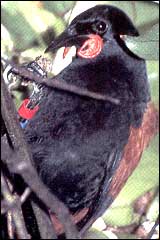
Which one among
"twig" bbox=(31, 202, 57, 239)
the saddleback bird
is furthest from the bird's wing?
"twig" bbox=(31, 202, 57, 239)

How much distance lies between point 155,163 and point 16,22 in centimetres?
44

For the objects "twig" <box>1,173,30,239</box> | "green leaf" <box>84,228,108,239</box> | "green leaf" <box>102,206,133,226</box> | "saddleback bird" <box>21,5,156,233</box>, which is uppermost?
"twig" <box>1,173,30,239</box>

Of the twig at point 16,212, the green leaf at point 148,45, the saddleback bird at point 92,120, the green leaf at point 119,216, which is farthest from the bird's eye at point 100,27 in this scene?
the twig at point 16,212

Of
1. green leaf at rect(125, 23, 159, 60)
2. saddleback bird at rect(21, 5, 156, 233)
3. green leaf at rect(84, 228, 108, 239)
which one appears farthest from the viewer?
green leaf at rect(84, 228, 108, 239)

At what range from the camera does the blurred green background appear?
1.05 meters

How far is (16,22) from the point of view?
1.10m

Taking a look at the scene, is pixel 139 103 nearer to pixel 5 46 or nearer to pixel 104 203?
pixel 104 203

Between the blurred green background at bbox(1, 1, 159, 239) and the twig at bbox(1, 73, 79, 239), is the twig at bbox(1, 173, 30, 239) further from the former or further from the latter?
the blurred green background at bbox(1, 1, 159, 239)

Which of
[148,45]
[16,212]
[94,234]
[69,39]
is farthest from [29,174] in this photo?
[94,234]

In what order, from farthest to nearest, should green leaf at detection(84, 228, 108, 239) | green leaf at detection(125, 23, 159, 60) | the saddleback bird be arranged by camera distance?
green leaf at detection(84, 228, 108, 239) < the saddleback bird < green leaf at detection(125, 23, 159, 60)

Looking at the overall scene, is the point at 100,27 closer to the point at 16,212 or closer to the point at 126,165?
the point at 126,165

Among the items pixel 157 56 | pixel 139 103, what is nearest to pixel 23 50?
pixel 139 103

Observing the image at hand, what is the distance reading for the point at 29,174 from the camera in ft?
1.18

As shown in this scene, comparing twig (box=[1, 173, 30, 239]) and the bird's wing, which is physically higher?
twig (box=[1, 173, 30, 239])
